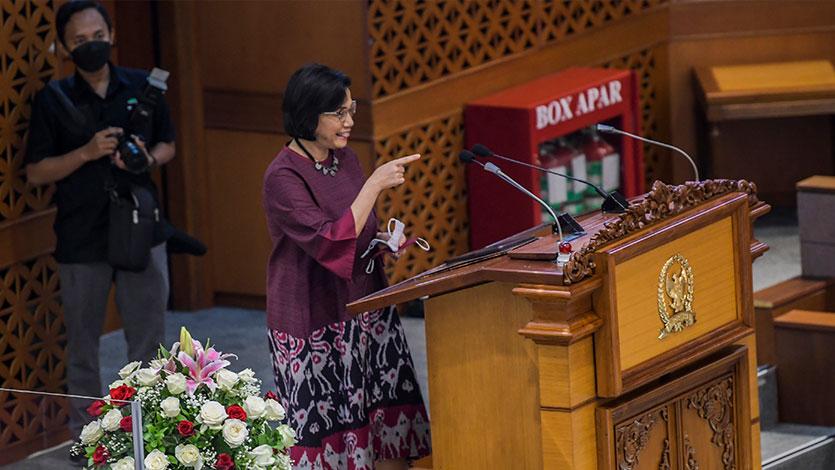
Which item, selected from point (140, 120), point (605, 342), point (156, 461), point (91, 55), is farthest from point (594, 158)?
point (156, 461)

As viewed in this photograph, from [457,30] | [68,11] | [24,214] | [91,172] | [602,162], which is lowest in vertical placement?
[602,162]

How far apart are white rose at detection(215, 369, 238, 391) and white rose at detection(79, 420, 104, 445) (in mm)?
309

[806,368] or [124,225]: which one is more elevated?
[124,225]

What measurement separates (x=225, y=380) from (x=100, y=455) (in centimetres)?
34

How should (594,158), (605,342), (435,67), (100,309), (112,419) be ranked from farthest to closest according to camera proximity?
(594,158) → (435,67) → (100,309) → (605,342) → (112,419)

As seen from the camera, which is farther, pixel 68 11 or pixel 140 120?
pixel 140 120

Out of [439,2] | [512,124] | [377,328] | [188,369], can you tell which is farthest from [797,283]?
[188,369]

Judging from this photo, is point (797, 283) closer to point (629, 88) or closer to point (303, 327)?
point (629, 88)

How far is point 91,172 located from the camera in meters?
5.84

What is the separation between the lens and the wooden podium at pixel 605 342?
4008 millimetres

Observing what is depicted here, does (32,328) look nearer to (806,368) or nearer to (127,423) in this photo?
(127,423)

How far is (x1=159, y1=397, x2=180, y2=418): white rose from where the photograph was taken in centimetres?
369

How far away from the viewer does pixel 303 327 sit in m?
4.66

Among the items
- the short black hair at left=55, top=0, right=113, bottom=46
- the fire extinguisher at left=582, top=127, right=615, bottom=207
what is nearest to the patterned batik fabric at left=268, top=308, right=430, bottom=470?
the short black hair at left=55, top=0, right=113, bottom=46
